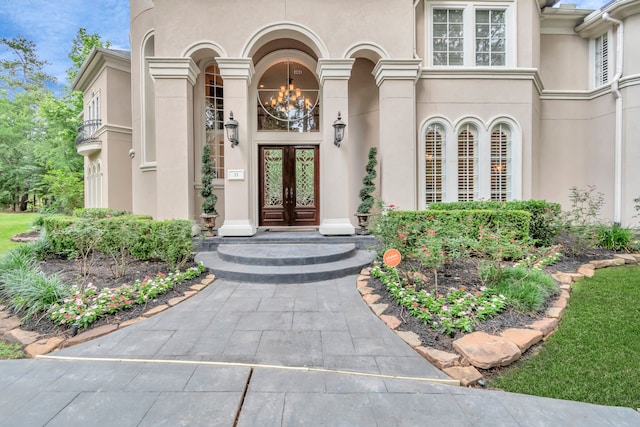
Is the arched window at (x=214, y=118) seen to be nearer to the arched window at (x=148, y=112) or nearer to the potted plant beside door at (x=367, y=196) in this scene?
the arched window at (x=148, y=112)

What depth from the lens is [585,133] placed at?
8.46 metres

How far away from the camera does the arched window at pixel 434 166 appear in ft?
24.8

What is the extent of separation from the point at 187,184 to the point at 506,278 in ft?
21.8

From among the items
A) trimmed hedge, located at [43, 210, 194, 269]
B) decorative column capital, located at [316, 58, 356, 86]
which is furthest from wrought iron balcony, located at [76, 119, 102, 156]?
decorative column capital, located at [316, 58, 356, 86]

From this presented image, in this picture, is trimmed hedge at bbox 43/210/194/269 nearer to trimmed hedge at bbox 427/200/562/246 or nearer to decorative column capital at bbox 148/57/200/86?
decorative column capital at bbox 148/57/200/86

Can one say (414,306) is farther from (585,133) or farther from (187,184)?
(585,133)

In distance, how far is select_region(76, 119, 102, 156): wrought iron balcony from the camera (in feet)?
33.2

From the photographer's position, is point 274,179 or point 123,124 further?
point 123,124

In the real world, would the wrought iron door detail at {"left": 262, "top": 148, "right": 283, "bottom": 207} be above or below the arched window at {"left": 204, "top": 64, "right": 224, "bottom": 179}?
below

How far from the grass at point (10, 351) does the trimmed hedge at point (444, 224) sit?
4655 mm

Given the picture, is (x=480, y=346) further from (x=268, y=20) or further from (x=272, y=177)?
(x=268, y=20)

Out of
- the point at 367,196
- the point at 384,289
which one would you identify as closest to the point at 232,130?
the point at 367,196

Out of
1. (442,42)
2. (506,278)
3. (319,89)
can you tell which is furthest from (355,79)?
(506,278)

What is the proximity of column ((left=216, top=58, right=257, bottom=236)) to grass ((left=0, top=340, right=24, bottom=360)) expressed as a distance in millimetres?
3973
